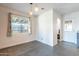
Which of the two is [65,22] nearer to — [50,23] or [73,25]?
[73,25]

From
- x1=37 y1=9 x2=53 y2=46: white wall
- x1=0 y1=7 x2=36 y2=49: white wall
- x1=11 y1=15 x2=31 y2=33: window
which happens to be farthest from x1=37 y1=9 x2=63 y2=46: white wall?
x1=0 y1=7 x2=36 y2=49: white wall

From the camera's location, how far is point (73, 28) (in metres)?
5.58

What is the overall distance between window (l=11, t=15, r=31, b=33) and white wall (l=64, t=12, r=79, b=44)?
2575 millimetres

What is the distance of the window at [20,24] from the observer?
4712 millimetres

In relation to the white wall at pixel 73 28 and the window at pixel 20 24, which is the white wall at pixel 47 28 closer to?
the window at pixel 20 24

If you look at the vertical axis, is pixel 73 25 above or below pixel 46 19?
below

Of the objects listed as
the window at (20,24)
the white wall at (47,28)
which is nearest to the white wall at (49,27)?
the white wall at (47,28)

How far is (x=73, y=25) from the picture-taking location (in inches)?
221

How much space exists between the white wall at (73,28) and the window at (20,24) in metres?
2.57

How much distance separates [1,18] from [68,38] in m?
4.28

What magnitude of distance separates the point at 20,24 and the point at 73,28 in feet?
10.8

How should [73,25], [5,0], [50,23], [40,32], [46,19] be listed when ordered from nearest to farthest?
[5,0], [50,23], [46,19], [73,25], [40,32]

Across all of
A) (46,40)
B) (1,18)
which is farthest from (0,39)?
(46,40)

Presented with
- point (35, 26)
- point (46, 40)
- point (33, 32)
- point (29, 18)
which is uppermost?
point (29, 18)
